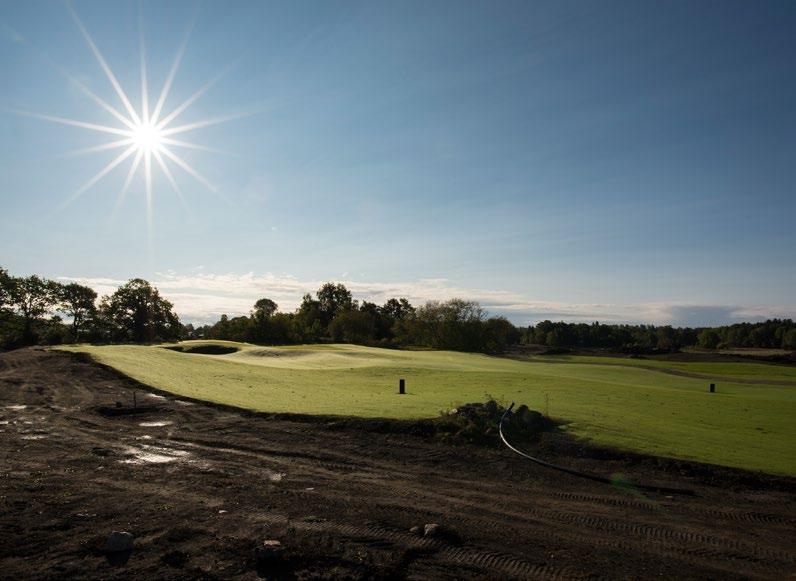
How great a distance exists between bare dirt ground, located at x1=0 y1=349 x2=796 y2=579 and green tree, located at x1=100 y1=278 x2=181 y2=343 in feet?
290

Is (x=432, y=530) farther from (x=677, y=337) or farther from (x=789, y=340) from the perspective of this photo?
(x=677, y=337)

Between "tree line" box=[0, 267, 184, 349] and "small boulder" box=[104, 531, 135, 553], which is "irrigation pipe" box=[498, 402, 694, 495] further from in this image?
"tree line" box=[0, 267, 184, 349]

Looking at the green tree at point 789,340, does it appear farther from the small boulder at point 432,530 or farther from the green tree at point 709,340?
the small boulder at point 432,530

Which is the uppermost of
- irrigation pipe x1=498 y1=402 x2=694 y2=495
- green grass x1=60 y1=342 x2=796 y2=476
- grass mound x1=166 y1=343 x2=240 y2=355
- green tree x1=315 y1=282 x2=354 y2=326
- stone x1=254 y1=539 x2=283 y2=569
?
green tree x1=315 y1=282 x2=354 y2=326

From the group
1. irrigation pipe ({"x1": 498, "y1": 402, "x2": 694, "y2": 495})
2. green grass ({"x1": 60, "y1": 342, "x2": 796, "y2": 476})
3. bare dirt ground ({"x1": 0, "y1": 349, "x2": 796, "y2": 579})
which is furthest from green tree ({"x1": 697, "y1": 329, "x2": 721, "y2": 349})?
bare dirt ground ({"x1": 0, "y1": 349, "x2": 796, "y2": 579})

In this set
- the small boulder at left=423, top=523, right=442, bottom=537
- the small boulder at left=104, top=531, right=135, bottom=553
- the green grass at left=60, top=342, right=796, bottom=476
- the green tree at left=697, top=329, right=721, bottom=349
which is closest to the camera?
the small boulder at left=104, top=531, right=135, bottom=553

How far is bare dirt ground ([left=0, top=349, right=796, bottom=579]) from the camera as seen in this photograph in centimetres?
659

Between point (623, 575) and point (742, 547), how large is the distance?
2515 millimetres

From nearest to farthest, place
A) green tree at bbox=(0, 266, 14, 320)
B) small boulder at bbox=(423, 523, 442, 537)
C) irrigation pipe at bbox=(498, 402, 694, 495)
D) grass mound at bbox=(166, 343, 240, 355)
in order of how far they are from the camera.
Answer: small boulder at bbox=(423, 523, 442, 537)
irrigation pipe at bbox=(498, 402, 694, 495)
grass mound at bbox=(166, 343, 240, 355)
green tree at bbox=(0, 266, 14, 320)

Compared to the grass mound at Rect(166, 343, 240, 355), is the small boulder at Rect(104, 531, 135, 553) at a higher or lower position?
lower

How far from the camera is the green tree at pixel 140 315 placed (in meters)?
92.2

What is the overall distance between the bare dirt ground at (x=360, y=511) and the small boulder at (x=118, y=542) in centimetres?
16

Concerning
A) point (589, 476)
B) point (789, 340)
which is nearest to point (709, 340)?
point (789, 340)

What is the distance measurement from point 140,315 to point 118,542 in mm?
99694
